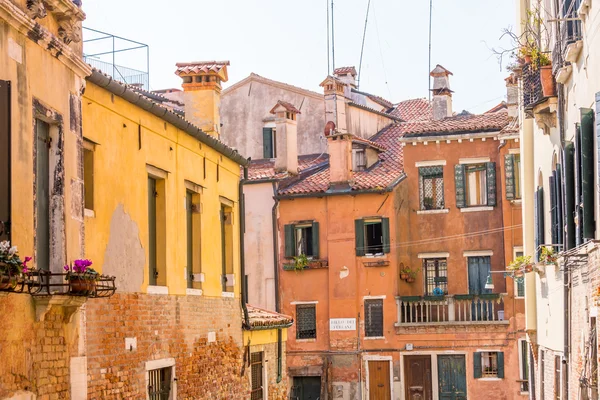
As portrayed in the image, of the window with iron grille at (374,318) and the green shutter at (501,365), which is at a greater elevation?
the window with iron grille at (374,318)

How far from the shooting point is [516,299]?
35.9 m

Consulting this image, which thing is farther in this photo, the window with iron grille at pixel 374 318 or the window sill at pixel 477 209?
the window sill at pixel 477 209

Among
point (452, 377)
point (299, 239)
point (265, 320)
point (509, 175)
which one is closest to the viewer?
point (265, 320)

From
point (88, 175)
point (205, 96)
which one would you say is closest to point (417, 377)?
point (205, 96)

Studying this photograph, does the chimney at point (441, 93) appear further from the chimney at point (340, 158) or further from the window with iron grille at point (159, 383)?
the window with iron grille at point (159, 383)

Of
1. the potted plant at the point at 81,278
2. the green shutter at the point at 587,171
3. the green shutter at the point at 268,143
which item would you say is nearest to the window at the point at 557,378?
the green shutter at the point at 587,171

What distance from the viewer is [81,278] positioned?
10.8 m

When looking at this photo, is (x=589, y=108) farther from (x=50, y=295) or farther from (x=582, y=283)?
(x=50, y=295)

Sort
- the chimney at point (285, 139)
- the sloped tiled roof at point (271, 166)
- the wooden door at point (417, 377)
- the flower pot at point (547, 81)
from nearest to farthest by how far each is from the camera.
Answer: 1. the flower pot at point (547, 81)
2. the wooden door at point (417, 377)
3. the sloped tiled roof at point (271, 166)
4. the chimney at point (285, 139)

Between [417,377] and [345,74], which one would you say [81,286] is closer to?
[417,377]

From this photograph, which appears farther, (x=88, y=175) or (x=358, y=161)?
(x=358, y=161)

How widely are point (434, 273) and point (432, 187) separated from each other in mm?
2975

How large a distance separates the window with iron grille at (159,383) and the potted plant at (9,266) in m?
6.10

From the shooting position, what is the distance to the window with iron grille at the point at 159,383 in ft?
49.4
